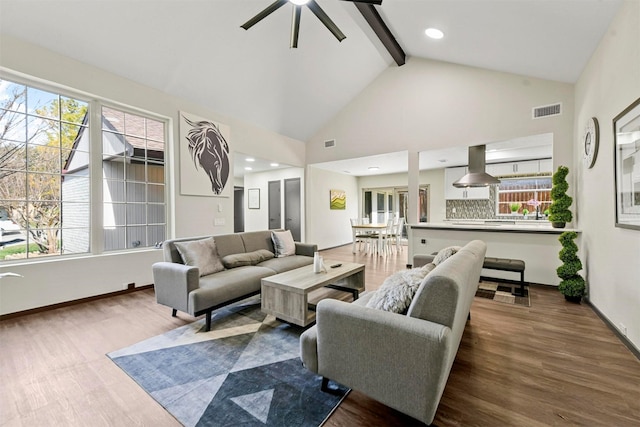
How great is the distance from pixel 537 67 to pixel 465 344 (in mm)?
3920

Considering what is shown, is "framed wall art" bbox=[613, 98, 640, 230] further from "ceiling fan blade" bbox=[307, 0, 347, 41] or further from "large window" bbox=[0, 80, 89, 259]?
"large window" bbox=[0, 80, 89, 259]

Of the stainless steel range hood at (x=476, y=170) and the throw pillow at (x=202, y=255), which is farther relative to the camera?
the stainless steel range hood at (x=476, y=170)

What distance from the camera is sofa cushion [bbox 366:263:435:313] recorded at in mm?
1541

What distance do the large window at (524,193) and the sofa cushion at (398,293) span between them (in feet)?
19.8

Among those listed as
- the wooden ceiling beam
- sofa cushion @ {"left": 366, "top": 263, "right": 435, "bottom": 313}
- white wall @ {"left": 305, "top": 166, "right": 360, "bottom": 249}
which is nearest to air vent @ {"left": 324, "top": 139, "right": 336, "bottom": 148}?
white wall @ {"left": 305, "top": 166, "right": 360, "bottom": 249}

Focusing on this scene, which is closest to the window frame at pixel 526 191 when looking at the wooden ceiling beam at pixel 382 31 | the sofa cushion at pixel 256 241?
the wooden ceiling beam at pixel 382 31

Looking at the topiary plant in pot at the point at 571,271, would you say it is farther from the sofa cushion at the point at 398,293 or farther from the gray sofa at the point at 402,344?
the sofa cushion at the point at 398,293

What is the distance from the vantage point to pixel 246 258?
140 inches

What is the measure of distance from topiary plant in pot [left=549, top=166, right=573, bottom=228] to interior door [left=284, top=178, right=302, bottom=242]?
523 cm

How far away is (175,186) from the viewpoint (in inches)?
172

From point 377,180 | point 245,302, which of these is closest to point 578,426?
point 245,302

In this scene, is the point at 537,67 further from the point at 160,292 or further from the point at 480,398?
the point at 160,292

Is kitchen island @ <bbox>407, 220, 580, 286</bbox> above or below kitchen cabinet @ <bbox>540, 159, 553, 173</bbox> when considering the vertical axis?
below

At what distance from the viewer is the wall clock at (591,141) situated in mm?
3002
